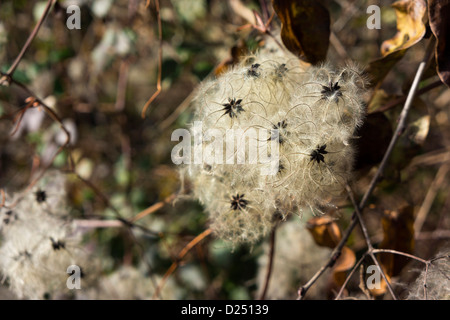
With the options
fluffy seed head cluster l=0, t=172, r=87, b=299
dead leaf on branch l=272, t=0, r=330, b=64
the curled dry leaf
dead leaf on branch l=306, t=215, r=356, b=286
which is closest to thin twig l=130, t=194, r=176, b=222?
fluffy seed head cluster l=0, t=172, r=87, b=299

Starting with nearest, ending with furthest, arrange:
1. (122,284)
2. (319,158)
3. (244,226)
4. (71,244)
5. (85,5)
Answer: (319,158) < (244,226) < (71,244) < (122,284) < (85,5)

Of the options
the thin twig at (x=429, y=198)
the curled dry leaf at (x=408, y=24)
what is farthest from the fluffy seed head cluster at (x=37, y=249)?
the thin twig at (x=429, y=198)

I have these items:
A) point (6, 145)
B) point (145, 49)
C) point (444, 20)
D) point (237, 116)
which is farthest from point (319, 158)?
point (6, 145)

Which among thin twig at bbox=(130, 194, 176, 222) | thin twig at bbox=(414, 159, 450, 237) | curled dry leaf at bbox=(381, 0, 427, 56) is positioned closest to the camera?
curled dry leaf at bbox=(381, 0, 427, 56)

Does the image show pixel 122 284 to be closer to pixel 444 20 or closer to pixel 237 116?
pixel 237 116

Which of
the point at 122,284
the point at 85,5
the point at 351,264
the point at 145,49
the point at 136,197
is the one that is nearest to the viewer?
the point at 351,264

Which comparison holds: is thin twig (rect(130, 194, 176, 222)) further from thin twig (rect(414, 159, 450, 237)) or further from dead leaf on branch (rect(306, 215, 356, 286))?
thin twig (rect(414, 159, 450, 237))
